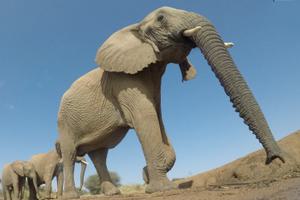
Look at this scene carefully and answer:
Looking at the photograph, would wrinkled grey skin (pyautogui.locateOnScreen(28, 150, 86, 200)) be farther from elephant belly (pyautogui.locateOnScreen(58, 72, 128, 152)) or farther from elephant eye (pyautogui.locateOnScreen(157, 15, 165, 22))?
elephant eye (pyautogui.locateOnScreen(157, 15, 165, 22))

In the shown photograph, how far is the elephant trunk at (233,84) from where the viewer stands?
4.74 m

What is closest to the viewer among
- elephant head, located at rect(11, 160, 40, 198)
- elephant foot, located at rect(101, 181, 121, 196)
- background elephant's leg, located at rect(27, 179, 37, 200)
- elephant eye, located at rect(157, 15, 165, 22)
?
elephant eye, located at rect(157, 15, 165, 22)

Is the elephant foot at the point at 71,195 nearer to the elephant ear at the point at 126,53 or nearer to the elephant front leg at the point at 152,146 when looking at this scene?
the elephant front leg at the point at 152,146

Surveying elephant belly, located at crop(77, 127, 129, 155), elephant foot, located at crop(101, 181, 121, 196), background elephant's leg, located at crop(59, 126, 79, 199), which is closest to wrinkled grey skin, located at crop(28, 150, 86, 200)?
elephant foot, located at crop(101, 181, 121, 196)

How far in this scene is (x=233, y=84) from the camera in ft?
16.8

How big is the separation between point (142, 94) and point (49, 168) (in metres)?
9.34

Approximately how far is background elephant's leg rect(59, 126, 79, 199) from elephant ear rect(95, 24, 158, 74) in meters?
1.66

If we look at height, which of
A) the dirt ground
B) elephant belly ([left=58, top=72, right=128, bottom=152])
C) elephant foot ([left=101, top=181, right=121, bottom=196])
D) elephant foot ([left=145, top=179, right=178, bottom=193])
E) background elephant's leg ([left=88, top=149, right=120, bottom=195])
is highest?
elephant belly ([left=58, top=72, right=128, bottom=152])

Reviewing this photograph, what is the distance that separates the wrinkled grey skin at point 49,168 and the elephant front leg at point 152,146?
8240mm

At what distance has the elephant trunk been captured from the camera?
4742 mm

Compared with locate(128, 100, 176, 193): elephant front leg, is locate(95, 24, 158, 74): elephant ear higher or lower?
higher

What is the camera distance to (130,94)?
20.6 feet

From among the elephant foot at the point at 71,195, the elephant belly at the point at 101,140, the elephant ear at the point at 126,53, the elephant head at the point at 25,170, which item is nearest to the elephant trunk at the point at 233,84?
the elephant ear at the point at 126,53

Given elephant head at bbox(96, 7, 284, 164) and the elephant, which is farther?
the elephant
